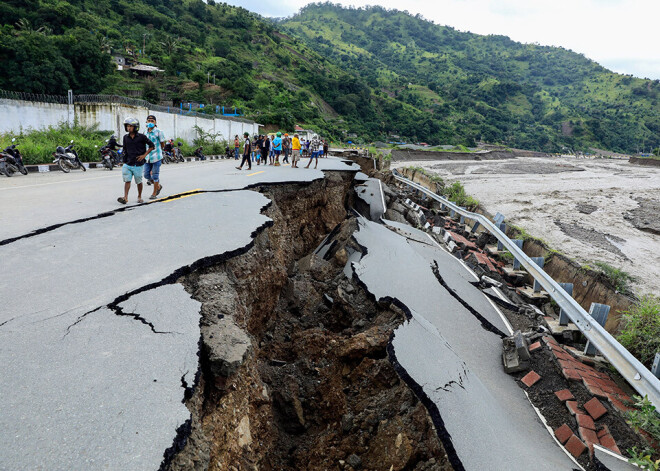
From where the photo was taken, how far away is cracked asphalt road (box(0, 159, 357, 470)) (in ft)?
5.89

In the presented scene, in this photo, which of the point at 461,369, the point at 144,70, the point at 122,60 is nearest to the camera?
the point at 461,369

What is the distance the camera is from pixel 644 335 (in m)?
5.43

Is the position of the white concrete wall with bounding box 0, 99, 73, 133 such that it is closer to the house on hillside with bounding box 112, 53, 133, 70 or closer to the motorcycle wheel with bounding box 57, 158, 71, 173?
the motorcycle wheel with bounding box 57, 158, 71, 173

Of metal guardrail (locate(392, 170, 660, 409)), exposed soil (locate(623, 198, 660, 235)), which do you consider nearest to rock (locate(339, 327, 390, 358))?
metal guardrail (locate(392, 170, 660, 409))

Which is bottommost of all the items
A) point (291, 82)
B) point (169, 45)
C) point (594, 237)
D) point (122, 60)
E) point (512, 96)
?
point (594, 237)

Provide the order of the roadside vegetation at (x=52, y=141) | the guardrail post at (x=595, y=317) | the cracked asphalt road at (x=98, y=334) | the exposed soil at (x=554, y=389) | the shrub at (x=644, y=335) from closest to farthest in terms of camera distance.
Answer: the cracked asphalt road at (x=98, y=334) < the exposed soil at (x=554, y=389) < the guardrail post at (x=595, y=317) < the shrub at (x=644, y=335) < the roadside vegetation at (x=52, y=141)

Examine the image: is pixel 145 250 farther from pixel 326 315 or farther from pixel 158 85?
pixel 158 85

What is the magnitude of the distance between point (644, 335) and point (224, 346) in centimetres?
609

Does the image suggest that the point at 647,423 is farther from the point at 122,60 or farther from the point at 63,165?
the point at 122,60

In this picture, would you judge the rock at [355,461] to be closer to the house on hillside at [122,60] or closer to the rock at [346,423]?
the rock at [346,423]

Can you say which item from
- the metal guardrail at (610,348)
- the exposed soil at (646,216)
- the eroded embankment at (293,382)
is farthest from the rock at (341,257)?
the exposed soil at (646,216)

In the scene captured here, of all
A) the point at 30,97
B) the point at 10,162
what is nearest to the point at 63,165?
the point at 10,162

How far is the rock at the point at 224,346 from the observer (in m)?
2.61

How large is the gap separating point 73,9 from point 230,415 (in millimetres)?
70020
